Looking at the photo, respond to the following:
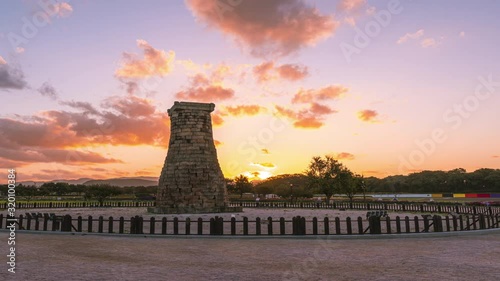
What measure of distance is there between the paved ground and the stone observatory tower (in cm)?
1998

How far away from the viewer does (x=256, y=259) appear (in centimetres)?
1091

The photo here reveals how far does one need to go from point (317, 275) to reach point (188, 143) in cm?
2930

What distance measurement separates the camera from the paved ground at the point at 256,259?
8.66m

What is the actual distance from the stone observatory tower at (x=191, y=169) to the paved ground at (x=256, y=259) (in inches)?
787

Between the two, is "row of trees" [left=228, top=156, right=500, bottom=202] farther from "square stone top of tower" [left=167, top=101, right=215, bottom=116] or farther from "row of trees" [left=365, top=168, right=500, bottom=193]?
"square stone top of tower" [left=167, top=101, right=215, bottom=116]

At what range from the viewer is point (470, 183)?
126 meters

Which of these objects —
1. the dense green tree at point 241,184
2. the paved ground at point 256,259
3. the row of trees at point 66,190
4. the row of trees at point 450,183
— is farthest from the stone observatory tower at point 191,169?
the row of trees at point 450,183

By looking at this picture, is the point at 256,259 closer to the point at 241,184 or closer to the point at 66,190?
the point at 241,184

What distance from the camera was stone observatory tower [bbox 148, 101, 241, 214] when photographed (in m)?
35.8

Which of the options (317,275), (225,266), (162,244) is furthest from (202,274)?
(162,244)

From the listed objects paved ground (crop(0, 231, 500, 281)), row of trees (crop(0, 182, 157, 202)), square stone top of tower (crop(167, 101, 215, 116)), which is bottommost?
paved ground (crop(0, 231, 500, 281))

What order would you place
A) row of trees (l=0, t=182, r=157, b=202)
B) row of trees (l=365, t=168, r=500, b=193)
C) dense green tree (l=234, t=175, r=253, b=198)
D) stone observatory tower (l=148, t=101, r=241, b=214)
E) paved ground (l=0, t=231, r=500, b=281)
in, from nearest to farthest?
paved ground (l=0, t=231, r=500, b=281) < stone observatory tower (l=148, t=101, r=241, b=214) < row of trees (l=0, t=182, r=157, b=202) < dense green tree (l=234, t=175, r=253, b=198) < row of trees (l=365, t=168, r=500, b=193)

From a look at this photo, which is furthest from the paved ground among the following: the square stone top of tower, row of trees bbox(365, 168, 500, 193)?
row of trees bbox(365, 168, 500, 193)

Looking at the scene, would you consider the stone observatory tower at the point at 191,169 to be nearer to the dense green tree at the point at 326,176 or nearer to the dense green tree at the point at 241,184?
the dense green tree at the point at 326,176
